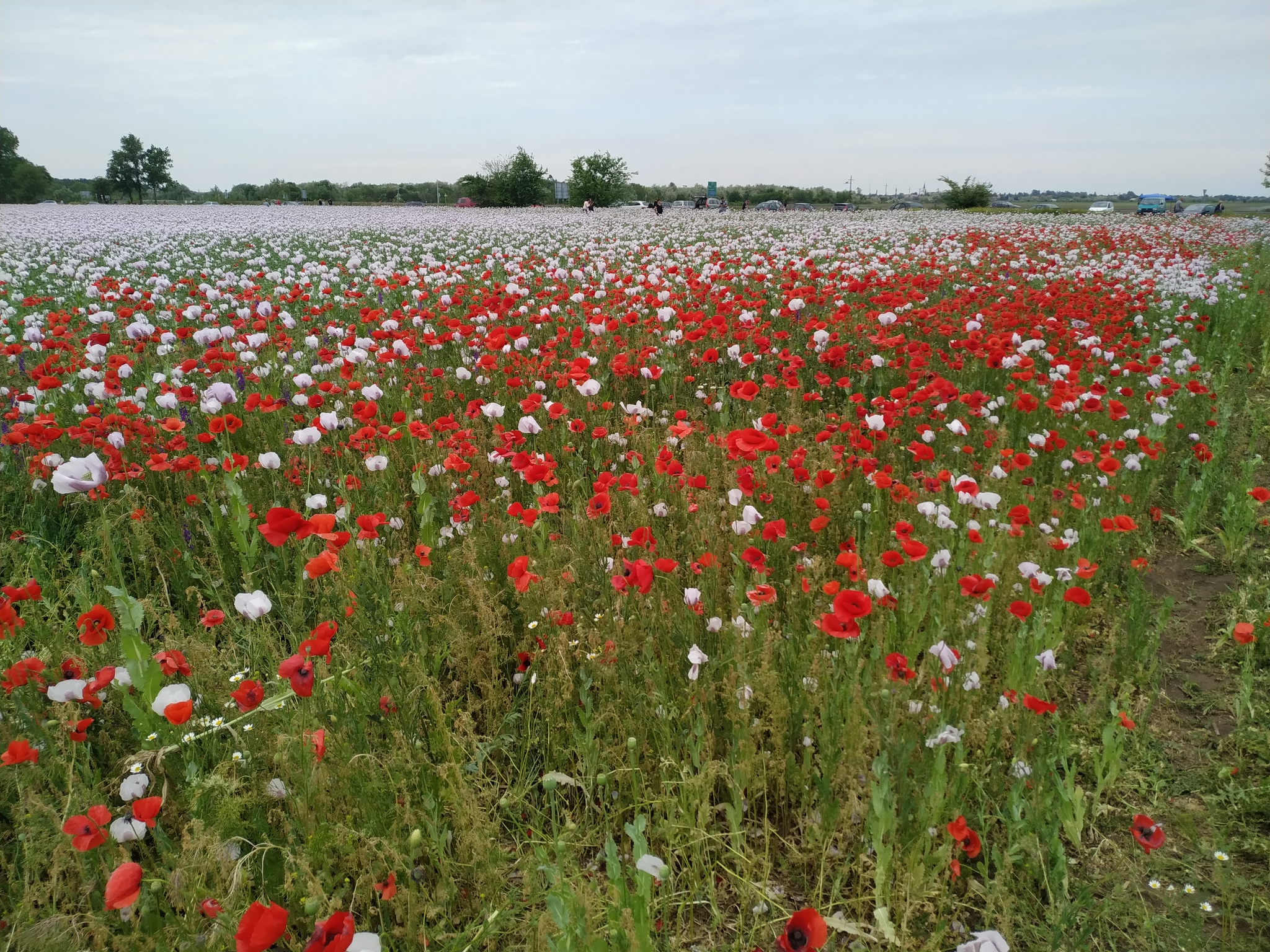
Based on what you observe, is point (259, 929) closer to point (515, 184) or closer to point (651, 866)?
point (651, 866)

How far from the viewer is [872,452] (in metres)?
4.14

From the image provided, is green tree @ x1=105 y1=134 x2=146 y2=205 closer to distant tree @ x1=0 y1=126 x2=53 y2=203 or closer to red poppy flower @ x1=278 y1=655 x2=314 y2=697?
distant tree @ x1=0 y1=126 x2=53 y2=203

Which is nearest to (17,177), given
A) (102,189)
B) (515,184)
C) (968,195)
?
(102,189)

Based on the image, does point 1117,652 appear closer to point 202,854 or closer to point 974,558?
point 974,558

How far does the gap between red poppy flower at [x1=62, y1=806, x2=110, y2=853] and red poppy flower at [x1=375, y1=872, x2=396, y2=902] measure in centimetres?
60

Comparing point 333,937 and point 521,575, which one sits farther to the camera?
point 521,575

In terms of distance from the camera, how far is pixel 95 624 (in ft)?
6.44

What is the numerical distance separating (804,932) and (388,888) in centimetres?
102

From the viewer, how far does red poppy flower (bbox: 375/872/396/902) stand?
1.68 metres

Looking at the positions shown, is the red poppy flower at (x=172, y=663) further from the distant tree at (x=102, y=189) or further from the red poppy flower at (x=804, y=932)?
the distant tree at (x=102, y=189)

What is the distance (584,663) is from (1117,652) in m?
2.13

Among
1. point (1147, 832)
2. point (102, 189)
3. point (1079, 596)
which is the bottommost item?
point (1147, 832)

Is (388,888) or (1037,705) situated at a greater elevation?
(1037,705)

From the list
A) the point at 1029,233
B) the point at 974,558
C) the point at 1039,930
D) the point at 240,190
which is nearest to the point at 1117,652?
the point at 974,558
